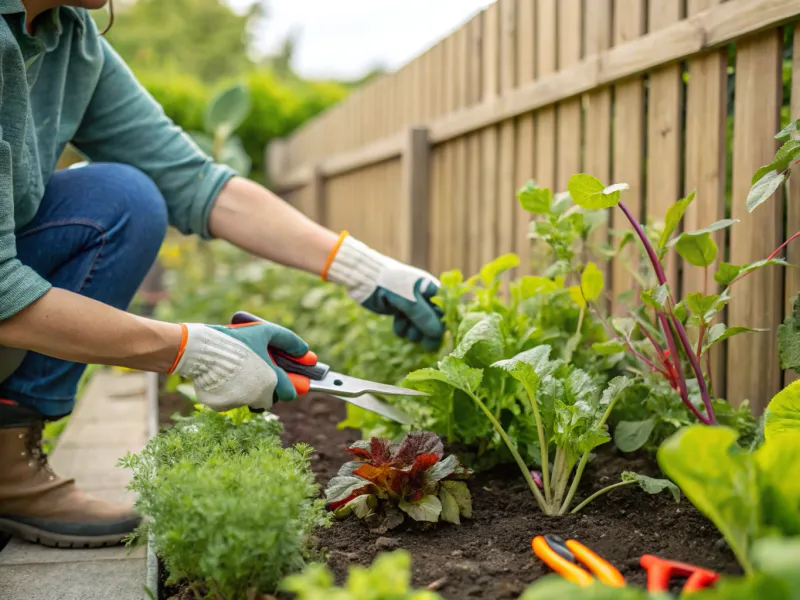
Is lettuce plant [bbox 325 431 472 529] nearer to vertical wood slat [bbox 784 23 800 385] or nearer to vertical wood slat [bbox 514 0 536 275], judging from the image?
vertical wood slat [bbox 784 23 800 385]

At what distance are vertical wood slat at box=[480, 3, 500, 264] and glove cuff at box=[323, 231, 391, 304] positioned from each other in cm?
106

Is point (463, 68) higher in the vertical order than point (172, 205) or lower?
higher

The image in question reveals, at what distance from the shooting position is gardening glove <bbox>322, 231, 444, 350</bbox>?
2.15 m

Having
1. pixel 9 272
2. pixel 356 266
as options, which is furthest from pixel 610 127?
pixel 9 272

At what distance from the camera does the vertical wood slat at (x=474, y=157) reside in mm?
3301

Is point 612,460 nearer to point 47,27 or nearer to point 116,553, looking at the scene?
point 116,553

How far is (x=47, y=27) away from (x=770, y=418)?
6.09 feet

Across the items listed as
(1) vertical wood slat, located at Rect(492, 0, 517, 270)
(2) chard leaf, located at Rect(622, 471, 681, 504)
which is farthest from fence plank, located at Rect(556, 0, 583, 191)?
(2) chard leaf, located at Rect(622, 471, 681, 504)

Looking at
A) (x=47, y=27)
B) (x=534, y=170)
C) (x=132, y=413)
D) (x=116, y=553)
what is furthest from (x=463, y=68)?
(x=116, y=553)

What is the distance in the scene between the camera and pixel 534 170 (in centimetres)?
285

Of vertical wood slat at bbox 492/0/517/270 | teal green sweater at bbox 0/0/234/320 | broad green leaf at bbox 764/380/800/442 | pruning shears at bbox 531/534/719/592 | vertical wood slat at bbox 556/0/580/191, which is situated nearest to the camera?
pruning shears at bbox 531/534/719/592

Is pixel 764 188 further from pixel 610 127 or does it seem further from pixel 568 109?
pixel 568 109

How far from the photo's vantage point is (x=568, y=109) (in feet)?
8.61

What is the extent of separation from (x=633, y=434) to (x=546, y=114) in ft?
4.62
